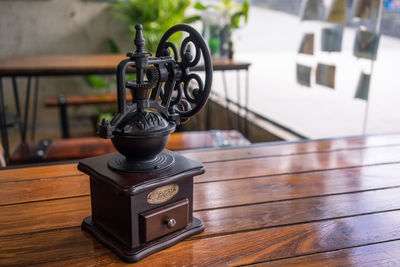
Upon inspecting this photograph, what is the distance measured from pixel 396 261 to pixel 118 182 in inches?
25.7

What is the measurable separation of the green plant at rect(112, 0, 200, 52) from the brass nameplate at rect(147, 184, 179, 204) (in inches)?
148

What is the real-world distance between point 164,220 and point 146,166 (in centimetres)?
14

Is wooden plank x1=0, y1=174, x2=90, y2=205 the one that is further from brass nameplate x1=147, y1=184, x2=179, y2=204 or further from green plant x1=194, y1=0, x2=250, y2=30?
green plant x1=194, y1=0, x2=250, y2=30

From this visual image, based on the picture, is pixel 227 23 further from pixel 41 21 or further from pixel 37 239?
pixel 37 239

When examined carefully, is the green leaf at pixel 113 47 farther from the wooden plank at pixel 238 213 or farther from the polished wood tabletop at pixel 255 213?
the wooden plank at pixel 238 213

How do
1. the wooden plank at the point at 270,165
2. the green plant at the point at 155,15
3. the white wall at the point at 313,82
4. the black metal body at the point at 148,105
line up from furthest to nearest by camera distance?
the green plant at the point at 155,15 → the white wall at the point at 313,82 → the wooden plank at the point at 270,165 → the black metal body at the point at 148,105

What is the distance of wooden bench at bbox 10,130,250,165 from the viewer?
8.36 ft

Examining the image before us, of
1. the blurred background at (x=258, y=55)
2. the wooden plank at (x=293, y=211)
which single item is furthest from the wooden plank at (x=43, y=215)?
the blurred background at (x=258, y=55)

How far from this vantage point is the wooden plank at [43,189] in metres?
1.18

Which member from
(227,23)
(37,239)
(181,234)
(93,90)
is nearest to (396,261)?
(181,234)

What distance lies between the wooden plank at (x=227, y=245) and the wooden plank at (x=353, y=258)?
0.06 feet

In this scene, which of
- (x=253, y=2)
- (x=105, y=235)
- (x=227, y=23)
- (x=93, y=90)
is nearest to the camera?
(x=105, y=235)

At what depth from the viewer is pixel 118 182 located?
0.85 m

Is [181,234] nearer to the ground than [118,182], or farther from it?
nearer to the ground
